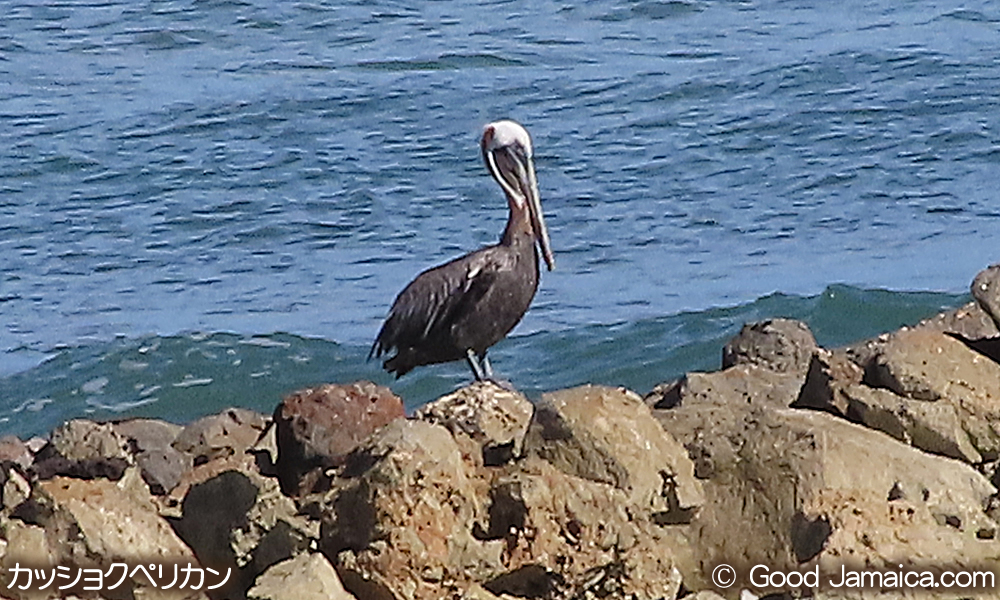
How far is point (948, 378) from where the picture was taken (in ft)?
22.5

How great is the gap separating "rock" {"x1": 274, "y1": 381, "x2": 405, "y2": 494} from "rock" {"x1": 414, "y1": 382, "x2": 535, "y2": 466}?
145mm

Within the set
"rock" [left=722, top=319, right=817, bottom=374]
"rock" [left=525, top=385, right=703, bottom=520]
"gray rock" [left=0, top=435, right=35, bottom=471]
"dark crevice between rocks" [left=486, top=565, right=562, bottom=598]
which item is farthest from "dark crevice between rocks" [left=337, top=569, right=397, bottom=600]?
"rock" [left=722, top=319, right=817, bottom=374]

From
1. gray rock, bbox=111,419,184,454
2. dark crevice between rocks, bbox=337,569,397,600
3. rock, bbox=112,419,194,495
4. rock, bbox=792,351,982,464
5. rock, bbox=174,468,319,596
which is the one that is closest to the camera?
dark crevice between rocks, bbox=337,569,397,600

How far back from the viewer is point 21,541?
541 cm

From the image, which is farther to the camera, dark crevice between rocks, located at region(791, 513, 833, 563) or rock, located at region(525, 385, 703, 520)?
rock, located at region(525, 385, 703, 520)

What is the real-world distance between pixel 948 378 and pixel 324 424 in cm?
191

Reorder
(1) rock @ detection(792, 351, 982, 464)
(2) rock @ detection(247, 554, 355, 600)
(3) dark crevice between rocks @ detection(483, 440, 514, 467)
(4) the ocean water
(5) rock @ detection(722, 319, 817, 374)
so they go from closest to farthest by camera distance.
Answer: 1. (2) rock @ detection(247, 554, 355, 600)
2. (3) dark crevice between rocks @ detection(483, 440, 514, 467)
3. (1) rock @ detection(792, 351, 982, 464)
4. (5) rock @ detection(722, 319, 817, 374)
5. (4) the ocean water

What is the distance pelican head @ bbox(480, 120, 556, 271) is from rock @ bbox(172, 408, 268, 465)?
1.45 meters

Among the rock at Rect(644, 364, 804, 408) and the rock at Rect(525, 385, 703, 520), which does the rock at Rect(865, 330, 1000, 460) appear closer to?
the rock at Rect(644, 364, 804, 408)

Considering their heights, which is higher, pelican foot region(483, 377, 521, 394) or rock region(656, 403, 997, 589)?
rock region(656, 403, 997, 589)

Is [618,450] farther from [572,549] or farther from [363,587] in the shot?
[363,587]

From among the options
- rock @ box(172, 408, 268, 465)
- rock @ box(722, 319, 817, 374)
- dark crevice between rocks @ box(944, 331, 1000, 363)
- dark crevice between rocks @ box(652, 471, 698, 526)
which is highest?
dark crevice between rocks @ box(652, 471, 698, 526)

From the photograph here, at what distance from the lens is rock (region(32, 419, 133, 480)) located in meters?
7.35

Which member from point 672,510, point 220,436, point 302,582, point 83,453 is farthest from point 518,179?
point 302,582
